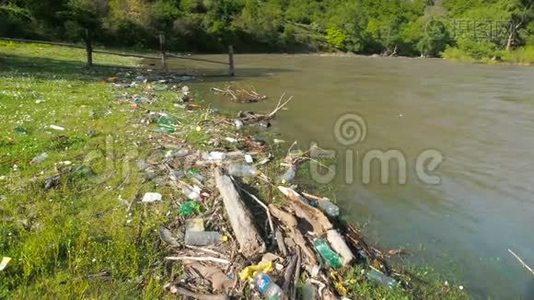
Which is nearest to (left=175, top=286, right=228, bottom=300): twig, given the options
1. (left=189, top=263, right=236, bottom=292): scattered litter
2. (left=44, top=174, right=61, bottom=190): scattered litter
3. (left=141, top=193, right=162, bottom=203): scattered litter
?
(left=189, top=263, right=236, bottom=292): scattered litter

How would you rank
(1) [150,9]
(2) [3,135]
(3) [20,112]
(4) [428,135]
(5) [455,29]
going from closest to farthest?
(2) [3,135]
(3) [20,112]
(4) [428,135]
(1) [150,9]
(5) [455,29]

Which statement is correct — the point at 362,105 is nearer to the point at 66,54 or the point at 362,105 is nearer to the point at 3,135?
the point at 3,135

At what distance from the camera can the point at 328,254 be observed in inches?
197

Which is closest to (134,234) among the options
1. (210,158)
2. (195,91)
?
(210,158)

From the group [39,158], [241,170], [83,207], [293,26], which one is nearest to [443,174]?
[241,170]

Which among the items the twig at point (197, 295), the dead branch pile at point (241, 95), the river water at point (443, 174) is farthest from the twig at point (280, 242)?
the dead branch pile at point (241, 95)

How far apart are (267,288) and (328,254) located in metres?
0.97

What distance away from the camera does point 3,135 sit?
785cm

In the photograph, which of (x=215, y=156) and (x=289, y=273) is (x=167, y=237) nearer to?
(x=289, y=273)

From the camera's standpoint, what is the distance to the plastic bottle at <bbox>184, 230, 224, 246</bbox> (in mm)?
5184

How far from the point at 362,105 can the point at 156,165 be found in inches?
395

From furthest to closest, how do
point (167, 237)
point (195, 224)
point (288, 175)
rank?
point (288, 175) → point (195, 224) → point (167, 237)

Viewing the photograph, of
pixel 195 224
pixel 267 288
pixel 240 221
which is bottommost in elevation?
pixel 267 288

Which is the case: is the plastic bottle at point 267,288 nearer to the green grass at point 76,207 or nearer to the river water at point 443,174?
the green grass at point 76,207
